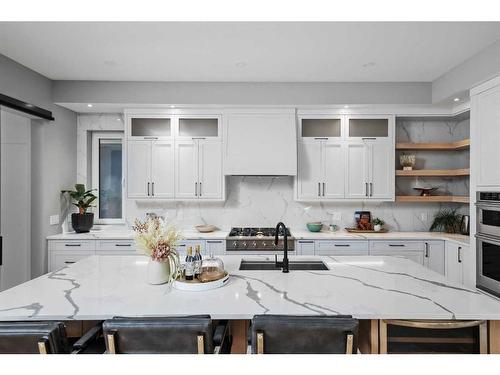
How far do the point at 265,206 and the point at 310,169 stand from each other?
0.75 meters

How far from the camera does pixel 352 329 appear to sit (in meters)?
1.13

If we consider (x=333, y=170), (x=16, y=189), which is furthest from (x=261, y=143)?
(x=16, y=189)

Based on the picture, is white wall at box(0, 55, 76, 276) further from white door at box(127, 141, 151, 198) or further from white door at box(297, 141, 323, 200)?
white door at box(297, 141, 323, 200)

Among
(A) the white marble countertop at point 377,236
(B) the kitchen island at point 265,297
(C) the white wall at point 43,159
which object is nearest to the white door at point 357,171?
(A) the white marble countertop at point 377,236

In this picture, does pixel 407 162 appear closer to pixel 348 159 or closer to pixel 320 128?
pixel 348 159

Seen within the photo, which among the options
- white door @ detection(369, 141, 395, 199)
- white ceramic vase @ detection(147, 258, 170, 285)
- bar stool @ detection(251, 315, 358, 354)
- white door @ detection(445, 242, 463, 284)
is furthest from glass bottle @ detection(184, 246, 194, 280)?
white door @ detection(445, 242, 463, 284)

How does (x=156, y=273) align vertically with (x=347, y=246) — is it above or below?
above

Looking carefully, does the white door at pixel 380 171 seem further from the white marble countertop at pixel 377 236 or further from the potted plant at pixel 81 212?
the potted plant at pixel 81 212

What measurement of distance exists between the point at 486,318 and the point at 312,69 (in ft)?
8.13

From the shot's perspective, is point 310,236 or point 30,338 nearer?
point 30,338

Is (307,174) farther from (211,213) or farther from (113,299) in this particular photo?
(113,299)

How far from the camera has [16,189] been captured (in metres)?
3.30

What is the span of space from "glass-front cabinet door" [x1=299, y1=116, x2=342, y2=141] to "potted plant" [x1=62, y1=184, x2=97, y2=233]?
2606 mm

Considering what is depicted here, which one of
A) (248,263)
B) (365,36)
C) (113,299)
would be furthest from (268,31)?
(113,299)
